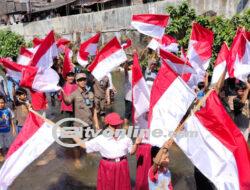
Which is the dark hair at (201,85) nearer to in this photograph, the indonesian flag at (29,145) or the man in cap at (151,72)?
the man in cap at (151,72)

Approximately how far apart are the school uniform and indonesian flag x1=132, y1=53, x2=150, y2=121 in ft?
2.53

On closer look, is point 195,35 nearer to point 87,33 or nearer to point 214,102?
point 214,102

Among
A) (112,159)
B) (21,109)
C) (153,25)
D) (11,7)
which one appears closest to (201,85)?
(153,25)

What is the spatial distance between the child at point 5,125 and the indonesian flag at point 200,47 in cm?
367

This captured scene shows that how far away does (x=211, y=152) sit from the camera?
445 cm

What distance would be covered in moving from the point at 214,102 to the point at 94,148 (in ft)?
5.22

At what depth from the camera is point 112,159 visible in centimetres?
493

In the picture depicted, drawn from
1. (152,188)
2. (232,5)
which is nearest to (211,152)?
(152,188)

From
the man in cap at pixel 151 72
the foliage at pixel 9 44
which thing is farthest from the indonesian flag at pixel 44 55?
the foliage at pixel 9 44

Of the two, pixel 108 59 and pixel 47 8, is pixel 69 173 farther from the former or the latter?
pixel 47 8

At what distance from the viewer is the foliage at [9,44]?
2677cm

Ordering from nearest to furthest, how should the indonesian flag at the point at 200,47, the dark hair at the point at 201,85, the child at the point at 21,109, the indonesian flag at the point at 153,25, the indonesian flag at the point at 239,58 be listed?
the indonesian flag at the point at 239,58, the child at the point at 21,109, the indonesian flag at the point at 200,47, the dark hair at the point at 201,85, the indonesian flag at the point at 153,25

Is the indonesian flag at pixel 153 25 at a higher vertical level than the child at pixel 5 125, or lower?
higher

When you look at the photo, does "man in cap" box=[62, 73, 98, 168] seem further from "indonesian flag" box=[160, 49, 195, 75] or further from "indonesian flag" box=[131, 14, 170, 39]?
"indonesian flag" box=[131, 14, 170, 39]
